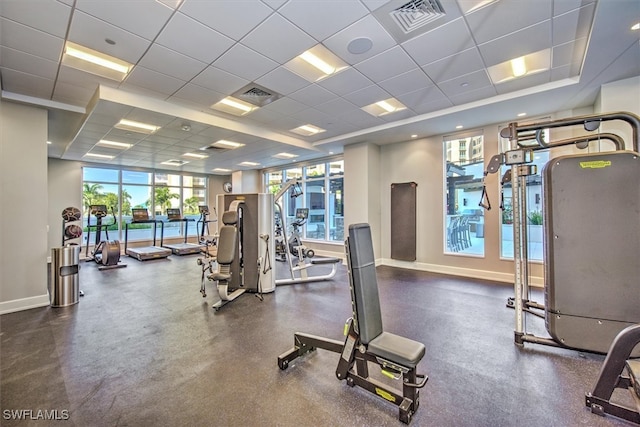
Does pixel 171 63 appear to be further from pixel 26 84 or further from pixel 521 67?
pixel 521 67

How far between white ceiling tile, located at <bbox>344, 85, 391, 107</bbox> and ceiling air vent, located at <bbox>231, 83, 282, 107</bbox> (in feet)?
3.88

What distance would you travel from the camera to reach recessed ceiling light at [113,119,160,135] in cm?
495

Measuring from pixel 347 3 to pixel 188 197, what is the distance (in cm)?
1084

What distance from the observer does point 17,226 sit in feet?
13.1

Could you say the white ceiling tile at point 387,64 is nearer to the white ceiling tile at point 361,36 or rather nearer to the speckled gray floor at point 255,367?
the white ceiling tile at point 361,36

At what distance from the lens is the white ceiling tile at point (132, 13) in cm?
241

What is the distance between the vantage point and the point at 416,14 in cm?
263

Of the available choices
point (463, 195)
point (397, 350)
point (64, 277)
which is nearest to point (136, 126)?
point (64, 277)

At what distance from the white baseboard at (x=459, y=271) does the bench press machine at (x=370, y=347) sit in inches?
174

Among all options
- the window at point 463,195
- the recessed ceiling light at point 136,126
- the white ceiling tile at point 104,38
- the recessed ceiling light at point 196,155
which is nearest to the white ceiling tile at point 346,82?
the white ceiling tile at point 104,38

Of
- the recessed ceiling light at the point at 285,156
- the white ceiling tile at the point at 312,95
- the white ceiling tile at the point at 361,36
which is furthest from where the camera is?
the recessed ceiling light at the point at 285,156

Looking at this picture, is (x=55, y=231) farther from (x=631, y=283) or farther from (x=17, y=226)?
(x=631, y=283)

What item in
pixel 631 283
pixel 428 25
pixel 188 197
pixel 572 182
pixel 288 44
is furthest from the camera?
pixel 188 197

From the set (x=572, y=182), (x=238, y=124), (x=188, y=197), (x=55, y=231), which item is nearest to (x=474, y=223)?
(x=572, y=182)
